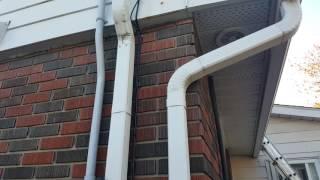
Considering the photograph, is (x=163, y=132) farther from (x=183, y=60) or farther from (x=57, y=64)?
(x=57, y=64)

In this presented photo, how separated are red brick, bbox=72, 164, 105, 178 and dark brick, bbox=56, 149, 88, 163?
30 mm

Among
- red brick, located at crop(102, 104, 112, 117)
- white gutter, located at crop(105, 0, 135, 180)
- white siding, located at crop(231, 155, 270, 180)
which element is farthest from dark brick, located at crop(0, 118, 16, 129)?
white siding, located at crop(231, 155, 270, 180)

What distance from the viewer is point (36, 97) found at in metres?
1.56

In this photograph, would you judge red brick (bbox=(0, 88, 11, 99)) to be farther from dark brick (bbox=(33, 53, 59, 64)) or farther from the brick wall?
dark brick (bbox=(33, 53, 59, 64))

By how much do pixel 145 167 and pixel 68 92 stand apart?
2.12 feet

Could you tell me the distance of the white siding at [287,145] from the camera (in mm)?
3800

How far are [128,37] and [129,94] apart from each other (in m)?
0.32

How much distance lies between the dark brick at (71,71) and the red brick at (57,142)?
1.28 ft

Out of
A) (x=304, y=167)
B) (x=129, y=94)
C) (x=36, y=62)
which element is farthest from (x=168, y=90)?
(x=304, y=167)

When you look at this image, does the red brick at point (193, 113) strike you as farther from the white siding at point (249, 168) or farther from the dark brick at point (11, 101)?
the white siding at point (249, 168)

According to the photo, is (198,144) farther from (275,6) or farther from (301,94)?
(301,94)

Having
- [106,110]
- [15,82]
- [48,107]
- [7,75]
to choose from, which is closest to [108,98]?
[106,110]

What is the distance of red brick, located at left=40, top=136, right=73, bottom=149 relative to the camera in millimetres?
1335

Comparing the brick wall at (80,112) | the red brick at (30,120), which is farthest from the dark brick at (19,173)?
the red brick at (30,120)
